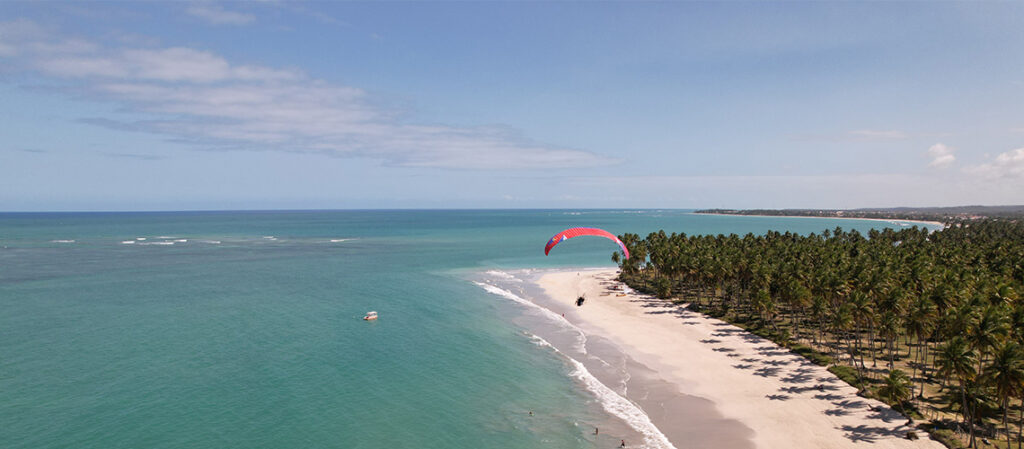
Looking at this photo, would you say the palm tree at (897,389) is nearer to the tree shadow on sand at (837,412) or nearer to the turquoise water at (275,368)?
the tree shadow on sand at (837,412)

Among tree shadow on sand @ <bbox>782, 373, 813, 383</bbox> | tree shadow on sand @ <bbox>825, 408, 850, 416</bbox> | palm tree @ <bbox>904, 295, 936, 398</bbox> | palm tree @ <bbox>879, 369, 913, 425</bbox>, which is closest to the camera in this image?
palm tree @ <bbox>879, 369, 913, 425</bbox>

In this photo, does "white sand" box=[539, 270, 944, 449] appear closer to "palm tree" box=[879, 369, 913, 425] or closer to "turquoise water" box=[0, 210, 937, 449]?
"palm tree" box=[879, 369, 913, 425]

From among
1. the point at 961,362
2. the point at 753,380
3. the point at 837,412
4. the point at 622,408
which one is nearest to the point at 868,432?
the point at 837,412

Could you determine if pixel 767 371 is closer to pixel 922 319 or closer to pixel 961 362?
pixel 922 319

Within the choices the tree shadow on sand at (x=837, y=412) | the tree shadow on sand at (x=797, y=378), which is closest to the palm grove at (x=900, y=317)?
the tree shadow on sand at (x=837, y=412)

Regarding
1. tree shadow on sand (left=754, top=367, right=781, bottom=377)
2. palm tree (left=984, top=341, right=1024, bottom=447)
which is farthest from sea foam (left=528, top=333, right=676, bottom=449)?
palm tree (left=984, top=341, right=1024, bottom=447)

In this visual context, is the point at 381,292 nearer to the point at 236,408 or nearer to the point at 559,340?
the point at 559,340
